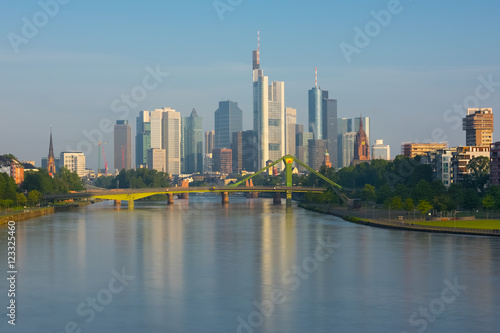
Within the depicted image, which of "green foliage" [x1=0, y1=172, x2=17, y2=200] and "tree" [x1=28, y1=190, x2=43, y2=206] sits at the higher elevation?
"green foliage" [x1=0, y1=172, x2=17, y2=200]

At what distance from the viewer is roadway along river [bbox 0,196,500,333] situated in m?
29.1

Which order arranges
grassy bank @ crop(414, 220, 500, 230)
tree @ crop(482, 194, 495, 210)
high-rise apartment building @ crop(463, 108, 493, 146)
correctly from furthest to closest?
high-rise apartment building @ crop(463, 108, 493, 146) < tree @ crop(482, 194, 495, 210) < grassy bank @ crop(414, 220, 500, 230)

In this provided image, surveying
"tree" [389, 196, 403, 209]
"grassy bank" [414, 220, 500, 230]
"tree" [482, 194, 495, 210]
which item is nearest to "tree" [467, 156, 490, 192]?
"tree" [389, 196, 403, 209]

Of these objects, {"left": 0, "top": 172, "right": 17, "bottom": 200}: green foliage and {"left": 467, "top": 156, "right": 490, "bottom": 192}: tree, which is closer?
{"left": 0, "top": 172, "right": 17, "bottom": 200}: green foliage

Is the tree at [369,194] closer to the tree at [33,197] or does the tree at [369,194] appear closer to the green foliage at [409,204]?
the green foliage at [409,204]

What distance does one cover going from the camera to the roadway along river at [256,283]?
2906cm

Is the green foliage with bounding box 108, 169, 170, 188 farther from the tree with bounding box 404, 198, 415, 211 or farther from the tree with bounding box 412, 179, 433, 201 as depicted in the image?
the tree with bounding box 412, 179, 433, 201

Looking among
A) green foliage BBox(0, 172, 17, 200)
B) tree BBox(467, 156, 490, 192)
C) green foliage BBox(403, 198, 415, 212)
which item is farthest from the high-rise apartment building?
green foliage BBox(0, 172, 17, 200)

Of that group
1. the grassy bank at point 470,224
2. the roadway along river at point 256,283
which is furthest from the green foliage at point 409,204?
the roadway along river at point 256,283

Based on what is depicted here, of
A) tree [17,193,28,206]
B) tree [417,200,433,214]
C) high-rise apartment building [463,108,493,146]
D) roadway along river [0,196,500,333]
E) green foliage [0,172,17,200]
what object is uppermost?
high-rise apartment building [463,108,493,146]

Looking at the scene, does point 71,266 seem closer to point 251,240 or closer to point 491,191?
point 251,240

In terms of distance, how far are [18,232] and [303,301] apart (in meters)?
41.1

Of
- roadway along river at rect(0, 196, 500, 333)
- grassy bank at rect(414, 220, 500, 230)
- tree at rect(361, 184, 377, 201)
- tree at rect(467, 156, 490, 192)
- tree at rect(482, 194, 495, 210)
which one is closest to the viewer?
roadway along river at rect(0, 196, 500, 333)

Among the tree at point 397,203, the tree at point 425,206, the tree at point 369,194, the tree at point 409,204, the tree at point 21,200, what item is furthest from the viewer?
the tree at point 369,194
